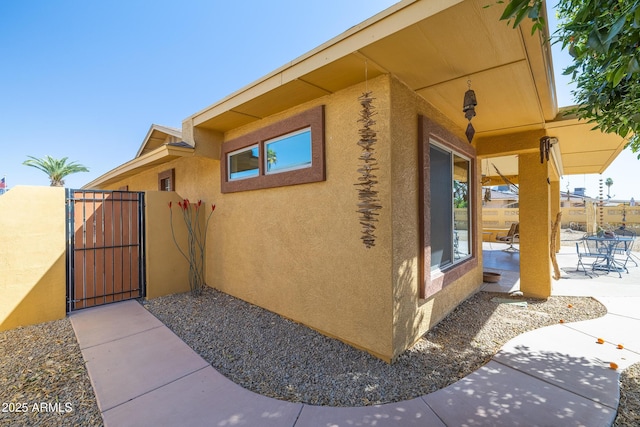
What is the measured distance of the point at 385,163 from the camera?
307 centimetres

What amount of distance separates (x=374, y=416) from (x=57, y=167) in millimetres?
25337

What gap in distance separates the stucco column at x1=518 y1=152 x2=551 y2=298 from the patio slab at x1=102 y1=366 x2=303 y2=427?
549cm

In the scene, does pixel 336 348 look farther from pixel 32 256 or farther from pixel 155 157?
pixel 155 157

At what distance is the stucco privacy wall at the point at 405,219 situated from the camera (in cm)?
312

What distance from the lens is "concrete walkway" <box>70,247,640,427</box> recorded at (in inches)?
87.7

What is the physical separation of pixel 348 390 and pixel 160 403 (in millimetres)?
1785

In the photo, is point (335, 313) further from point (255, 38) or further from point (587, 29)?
point (255, 38)

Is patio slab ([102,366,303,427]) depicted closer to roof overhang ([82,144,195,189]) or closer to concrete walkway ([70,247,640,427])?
concrete walkway ([70,247,640,427])

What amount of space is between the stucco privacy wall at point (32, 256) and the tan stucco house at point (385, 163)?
212cm

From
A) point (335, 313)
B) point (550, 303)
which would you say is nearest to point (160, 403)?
point (335, 313)

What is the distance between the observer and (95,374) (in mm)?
2883

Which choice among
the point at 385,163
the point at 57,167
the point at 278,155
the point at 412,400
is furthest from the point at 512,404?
the point at 57,167

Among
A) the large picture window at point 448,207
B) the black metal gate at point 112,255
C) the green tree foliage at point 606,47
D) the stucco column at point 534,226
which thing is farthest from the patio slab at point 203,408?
the stucco column at point 534,226

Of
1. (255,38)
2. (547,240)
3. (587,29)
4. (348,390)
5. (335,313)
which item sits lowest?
(348,390)
